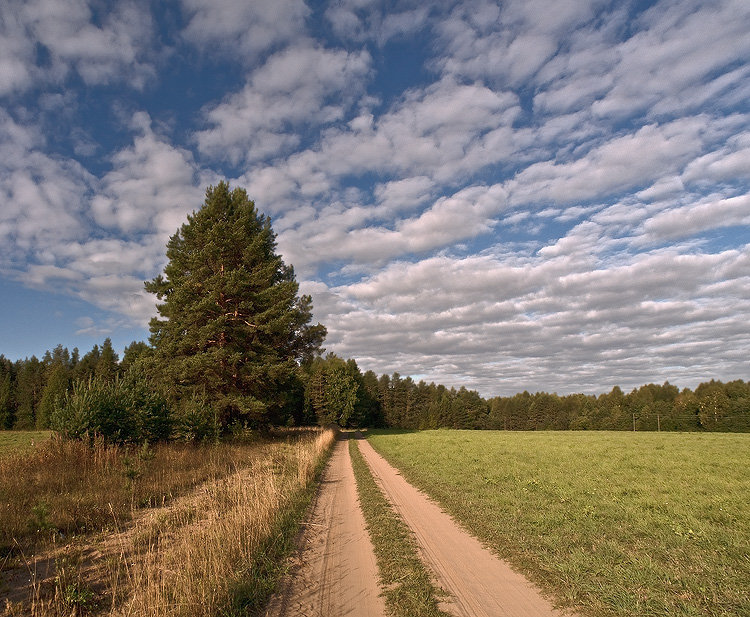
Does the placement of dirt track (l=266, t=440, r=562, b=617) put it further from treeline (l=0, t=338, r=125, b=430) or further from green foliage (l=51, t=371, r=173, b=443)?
treeline (l=0, t=338, r=125, b=430)

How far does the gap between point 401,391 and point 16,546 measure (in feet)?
366

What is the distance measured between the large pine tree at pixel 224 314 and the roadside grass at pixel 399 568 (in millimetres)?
15268

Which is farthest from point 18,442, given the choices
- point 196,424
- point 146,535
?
point 146,535

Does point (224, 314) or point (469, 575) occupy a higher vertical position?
point (224, 314)

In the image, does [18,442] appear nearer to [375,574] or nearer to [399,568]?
[375,574]

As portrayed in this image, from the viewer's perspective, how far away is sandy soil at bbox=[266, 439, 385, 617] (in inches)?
198

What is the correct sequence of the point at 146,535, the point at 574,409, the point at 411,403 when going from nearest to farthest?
the point at 146,535, the point at 411,403, the point at 574,409

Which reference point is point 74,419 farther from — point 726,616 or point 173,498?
point 726,616

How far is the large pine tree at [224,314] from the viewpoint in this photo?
23172mm

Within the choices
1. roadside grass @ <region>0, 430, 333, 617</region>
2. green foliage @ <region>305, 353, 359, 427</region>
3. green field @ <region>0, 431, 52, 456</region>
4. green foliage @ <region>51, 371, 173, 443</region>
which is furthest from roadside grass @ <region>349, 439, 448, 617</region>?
green foliage @ <region>305, 353, 359, 427</region>

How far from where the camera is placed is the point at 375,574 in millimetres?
5992

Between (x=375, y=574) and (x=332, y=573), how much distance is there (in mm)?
657

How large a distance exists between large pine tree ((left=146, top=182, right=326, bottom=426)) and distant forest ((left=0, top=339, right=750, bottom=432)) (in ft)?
14.3

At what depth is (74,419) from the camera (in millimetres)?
Answer: 13180
